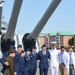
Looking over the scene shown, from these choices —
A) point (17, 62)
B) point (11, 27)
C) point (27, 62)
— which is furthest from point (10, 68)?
point (11, 27)

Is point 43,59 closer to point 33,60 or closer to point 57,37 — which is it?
point 33,60

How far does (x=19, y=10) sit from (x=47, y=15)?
154 centimetres

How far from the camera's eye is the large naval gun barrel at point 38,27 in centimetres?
1365

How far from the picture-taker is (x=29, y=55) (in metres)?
14.7

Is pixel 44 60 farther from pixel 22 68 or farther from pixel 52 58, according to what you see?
pixel 22 68

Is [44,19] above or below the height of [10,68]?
above

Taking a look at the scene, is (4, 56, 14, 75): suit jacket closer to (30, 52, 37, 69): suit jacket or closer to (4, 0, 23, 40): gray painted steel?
(4, 0, 23, 40): gray painted steel

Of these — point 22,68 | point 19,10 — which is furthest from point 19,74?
point 19,10

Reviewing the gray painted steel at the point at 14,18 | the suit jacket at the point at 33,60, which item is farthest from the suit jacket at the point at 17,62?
the gray painted steel at the point at 14,18

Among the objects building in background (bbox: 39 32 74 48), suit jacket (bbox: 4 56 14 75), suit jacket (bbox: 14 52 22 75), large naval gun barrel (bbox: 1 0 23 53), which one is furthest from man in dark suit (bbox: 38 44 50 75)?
building in background (bbox: 39 32 74 48)

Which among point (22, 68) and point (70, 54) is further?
point (70, 54)

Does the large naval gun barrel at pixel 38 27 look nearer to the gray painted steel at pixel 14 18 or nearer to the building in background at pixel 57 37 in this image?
the gray painted steel at pixel 14 18

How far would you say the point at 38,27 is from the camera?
15.2 meters

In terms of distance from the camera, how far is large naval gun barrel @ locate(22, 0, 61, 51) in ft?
44.8
